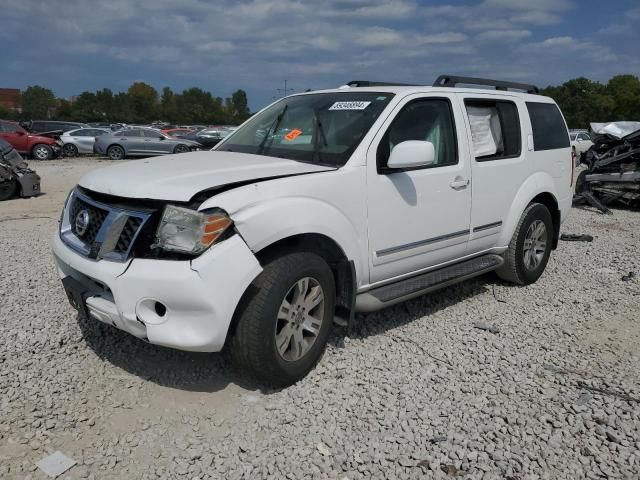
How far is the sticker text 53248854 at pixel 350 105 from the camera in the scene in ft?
13.1

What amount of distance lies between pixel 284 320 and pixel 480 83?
3.21 m

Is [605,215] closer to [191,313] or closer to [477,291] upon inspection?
[477,291]

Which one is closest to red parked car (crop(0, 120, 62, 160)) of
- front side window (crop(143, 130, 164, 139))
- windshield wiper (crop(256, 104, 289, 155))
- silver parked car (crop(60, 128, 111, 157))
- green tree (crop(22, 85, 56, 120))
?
silver parked car (crop(60, 128, 111, 157))

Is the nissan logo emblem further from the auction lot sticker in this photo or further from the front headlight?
the auction lot sticker

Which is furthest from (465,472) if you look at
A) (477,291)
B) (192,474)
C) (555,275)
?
(555,275)

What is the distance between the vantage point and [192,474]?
8.55 ft

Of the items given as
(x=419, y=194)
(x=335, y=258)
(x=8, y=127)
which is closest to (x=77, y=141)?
(x=8, y=127)

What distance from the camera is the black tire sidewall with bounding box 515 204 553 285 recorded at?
5195 mm

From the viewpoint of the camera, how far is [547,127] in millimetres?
5570

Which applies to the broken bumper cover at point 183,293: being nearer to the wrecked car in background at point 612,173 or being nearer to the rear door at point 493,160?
the rear door at point 493,160

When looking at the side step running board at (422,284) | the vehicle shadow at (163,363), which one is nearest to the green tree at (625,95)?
the side step running board at (422,284)

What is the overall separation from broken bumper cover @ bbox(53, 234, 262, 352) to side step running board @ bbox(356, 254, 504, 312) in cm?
107

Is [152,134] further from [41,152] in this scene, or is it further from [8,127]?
[8,127]

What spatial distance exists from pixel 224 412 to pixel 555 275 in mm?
4328
